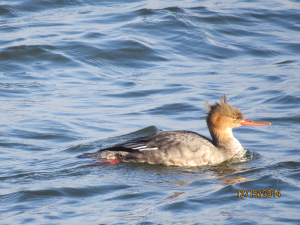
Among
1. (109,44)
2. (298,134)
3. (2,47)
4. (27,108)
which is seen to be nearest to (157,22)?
(109,44)

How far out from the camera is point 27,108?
10.2 meters

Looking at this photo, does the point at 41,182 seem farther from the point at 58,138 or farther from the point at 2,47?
the point at 2,47
